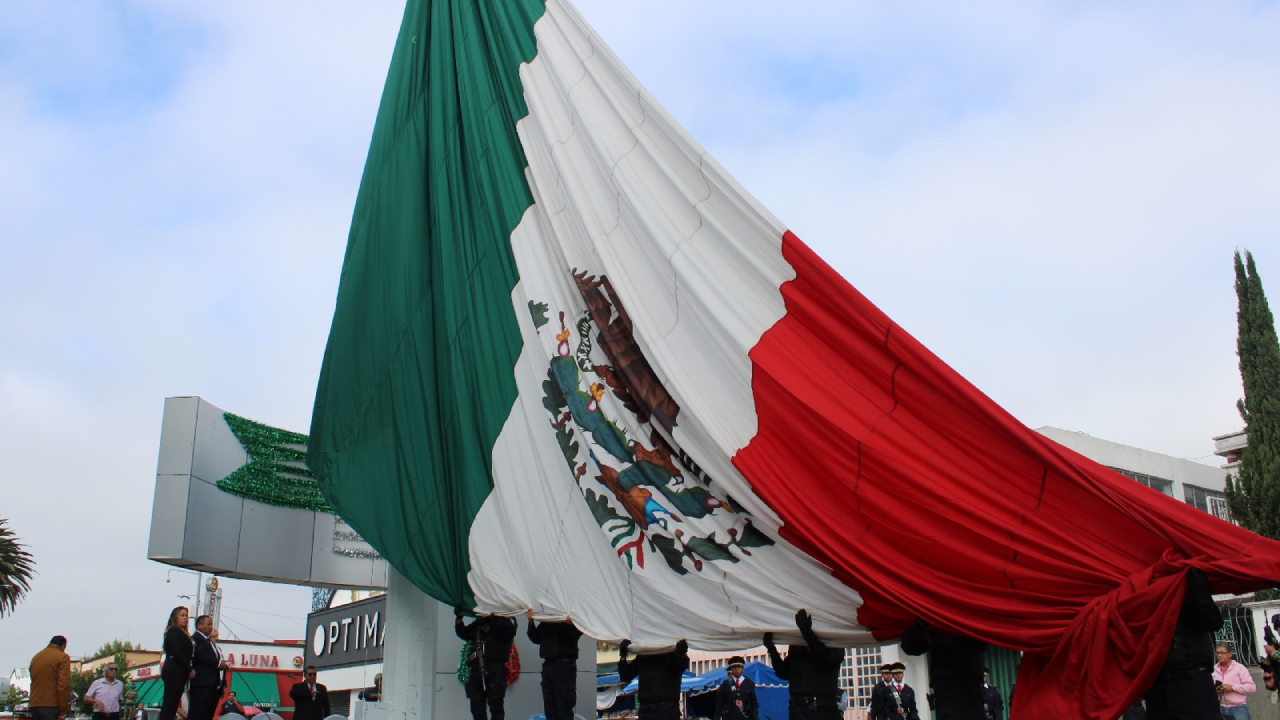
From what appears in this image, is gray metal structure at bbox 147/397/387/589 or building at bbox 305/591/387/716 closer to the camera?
gray metal structure at bbox 147/397/387/589

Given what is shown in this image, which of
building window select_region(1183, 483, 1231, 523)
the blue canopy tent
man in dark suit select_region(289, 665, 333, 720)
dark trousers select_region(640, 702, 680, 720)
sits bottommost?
the blue canopy tent

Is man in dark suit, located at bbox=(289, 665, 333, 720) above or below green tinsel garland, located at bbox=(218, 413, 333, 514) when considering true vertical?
below

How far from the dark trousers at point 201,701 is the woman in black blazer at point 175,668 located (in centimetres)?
9

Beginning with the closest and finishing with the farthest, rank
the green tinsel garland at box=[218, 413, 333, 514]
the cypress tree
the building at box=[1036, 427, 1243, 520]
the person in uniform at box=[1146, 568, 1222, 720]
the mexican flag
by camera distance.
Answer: the person in uniform at box=[1146, 568, 1222, 720], the mexican flag, the green tinsel garland at box=[218, 413, 333, 514], the cypress tree, the building at box=[1036, 427, 1243, 520]

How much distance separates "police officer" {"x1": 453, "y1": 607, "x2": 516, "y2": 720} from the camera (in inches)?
306

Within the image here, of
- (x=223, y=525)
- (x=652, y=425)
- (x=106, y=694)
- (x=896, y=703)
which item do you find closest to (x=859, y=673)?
(x=896, y=703)

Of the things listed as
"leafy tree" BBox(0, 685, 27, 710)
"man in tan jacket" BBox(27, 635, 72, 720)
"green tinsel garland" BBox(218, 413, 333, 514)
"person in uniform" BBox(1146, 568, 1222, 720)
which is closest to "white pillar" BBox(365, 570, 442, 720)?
"green tinsel garland" BBox(218, 413, 333, 514)

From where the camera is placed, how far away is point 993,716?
1195 cm

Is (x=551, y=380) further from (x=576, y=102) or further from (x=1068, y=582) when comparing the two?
(x=1068, y=582)

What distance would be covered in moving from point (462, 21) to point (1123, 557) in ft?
19.9

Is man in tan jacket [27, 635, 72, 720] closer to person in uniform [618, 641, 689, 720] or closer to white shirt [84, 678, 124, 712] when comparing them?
white shirt [84, 678, 124, 712]

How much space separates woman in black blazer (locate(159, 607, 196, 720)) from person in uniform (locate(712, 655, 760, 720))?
21.9ft

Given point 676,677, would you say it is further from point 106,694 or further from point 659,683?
point 106,694

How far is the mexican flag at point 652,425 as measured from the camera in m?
4.37
